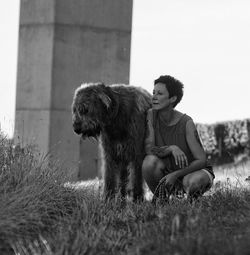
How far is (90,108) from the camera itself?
7.32 meters

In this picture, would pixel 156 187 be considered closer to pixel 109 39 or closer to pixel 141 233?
pixel 141 233

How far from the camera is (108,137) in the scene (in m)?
7.56

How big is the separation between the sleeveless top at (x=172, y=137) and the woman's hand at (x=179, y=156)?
7.9 inches

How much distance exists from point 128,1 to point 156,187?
19.7ft

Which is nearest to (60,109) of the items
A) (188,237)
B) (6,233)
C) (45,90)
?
(45,90)

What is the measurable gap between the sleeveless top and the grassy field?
0.53 m

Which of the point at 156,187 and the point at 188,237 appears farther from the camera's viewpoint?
the point at 156,187

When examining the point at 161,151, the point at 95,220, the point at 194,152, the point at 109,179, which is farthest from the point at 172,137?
the point at 95,220

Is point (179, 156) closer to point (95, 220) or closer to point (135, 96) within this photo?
point (135, 96)

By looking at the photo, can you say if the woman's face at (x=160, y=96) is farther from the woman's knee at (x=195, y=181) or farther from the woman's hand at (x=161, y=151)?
the woman's knee at (x=195, y=181)

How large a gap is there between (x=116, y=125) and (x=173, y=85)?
0.67 meters

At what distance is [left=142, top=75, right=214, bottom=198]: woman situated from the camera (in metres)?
6.95

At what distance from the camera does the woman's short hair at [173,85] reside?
7.18m

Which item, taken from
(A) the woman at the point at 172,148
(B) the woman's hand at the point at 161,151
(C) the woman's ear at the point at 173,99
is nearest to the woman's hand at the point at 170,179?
(A) the woman at the point at 172,148
